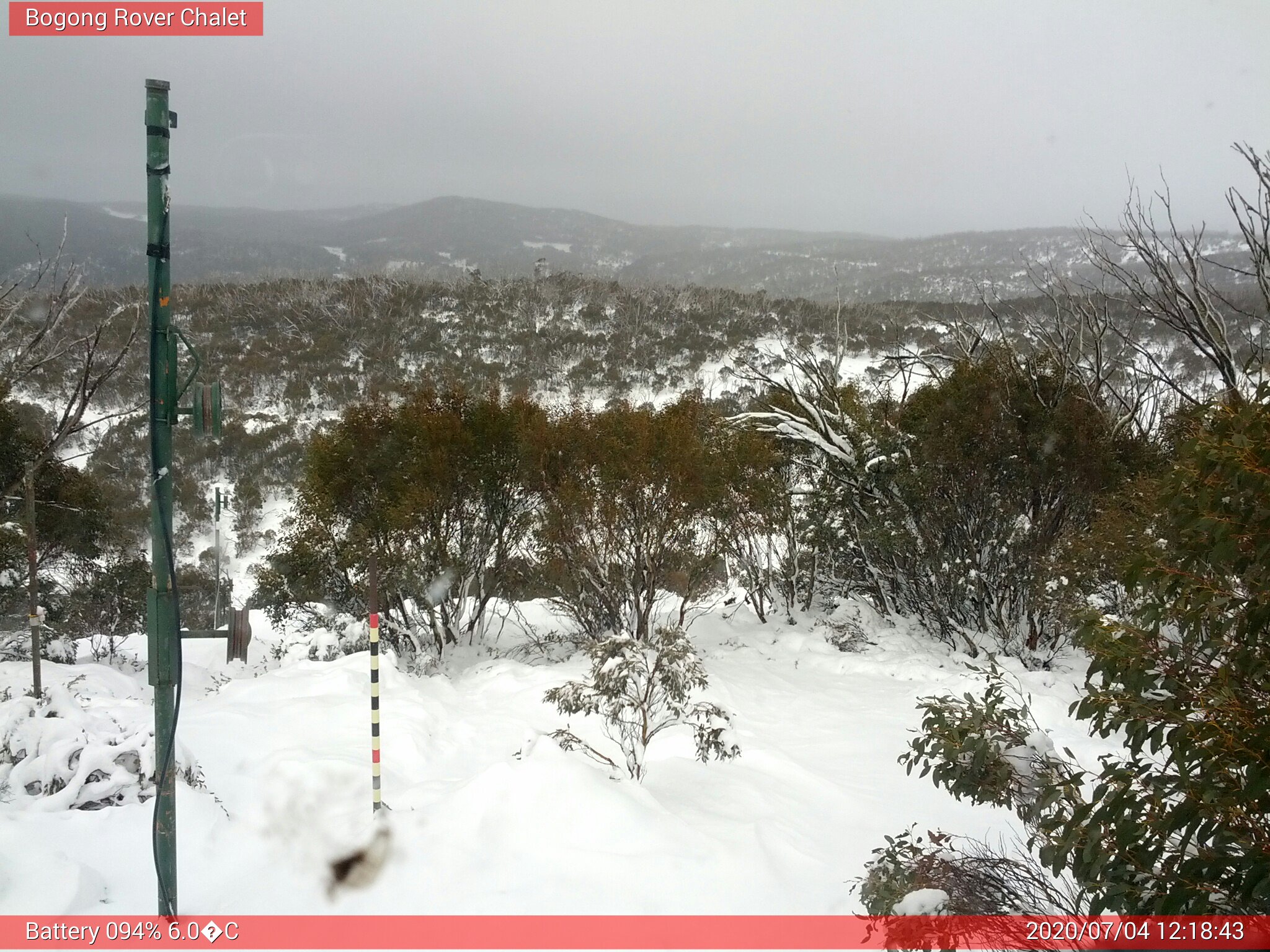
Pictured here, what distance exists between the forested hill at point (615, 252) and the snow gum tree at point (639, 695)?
27.7 metres

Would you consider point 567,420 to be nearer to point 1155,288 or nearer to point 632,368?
point 1155,288

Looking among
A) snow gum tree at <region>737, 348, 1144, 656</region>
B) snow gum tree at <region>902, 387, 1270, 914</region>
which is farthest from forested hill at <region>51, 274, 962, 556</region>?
snow gum tree at <region>902, 387, 1270, 914</region>

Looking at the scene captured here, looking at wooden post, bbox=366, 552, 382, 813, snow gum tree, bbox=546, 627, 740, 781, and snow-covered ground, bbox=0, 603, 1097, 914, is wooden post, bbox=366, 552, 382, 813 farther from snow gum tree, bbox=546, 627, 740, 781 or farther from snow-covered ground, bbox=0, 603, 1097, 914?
snow gum tree, bbox=546, 627, 740, 781

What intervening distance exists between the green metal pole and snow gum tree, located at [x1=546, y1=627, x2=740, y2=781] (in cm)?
247

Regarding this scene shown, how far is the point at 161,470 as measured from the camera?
9.07ft

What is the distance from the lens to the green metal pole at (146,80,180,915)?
267 centimetres

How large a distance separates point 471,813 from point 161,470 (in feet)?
7.83

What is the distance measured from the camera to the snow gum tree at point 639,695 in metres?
5.00

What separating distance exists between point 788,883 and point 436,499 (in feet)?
24.8

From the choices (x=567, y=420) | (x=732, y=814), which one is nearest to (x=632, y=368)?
(x=567, y=420)

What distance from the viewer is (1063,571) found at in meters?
8.41

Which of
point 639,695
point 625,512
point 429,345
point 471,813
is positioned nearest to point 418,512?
point 625,512

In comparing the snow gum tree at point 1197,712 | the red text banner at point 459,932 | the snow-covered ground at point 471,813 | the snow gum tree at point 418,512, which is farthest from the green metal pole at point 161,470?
the snow gum tree at point 418,512

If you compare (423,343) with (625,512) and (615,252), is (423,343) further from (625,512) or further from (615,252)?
(615,252)
